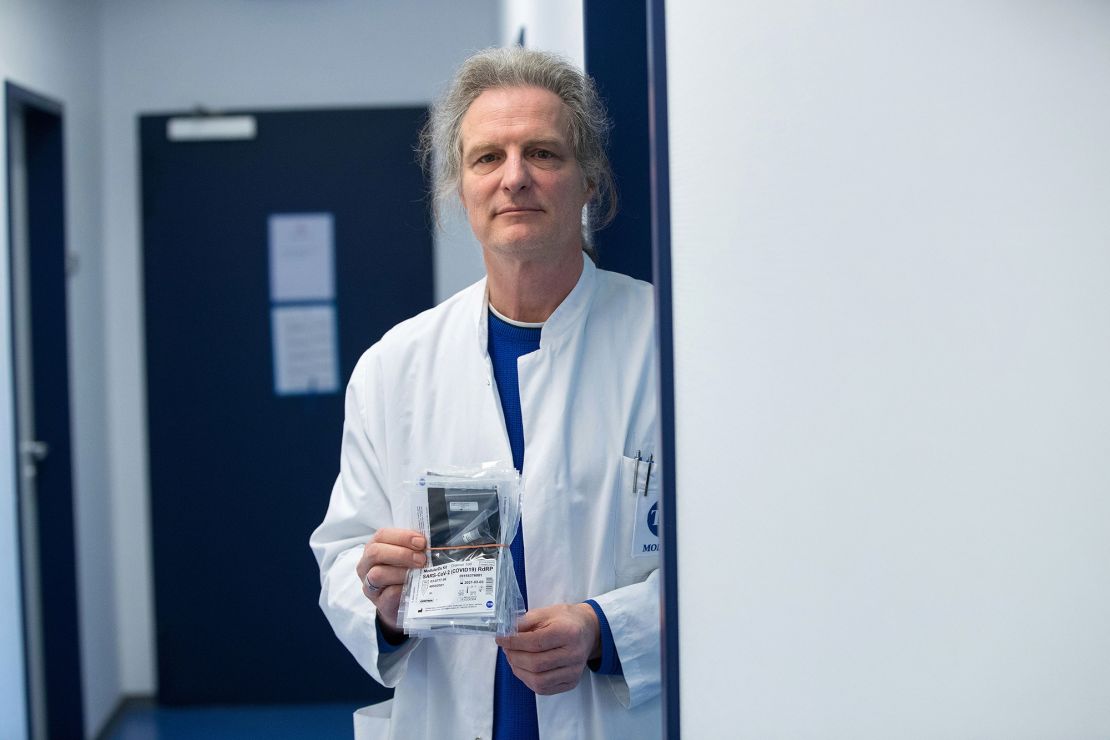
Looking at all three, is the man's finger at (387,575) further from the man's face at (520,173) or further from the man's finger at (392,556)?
the man's face at (520,173)

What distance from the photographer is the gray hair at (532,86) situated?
1.11m

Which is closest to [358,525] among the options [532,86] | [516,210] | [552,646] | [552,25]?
[552,646]

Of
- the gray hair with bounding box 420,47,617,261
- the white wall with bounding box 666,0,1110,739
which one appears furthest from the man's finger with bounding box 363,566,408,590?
the gray hair with bounding box 420,47,617,261

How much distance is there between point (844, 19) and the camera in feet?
2.50

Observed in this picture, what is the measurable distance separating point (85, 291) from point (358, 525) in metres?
2.21

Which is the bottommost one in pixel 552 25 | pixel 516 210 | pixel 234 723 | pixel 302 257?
pixel 234 723

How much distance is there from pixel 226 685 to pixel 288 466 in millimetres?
773

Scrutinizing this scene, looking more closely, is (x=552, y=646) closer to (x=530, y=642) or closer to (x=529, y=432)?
(x=530, y=642)

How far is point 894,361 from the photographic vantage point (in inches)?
30.5

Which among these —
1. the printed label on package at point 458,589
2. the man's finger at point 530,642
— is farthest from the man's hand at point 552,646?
the printed label on package at point 458,589

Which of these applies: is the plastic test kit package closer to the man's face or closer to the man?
the man

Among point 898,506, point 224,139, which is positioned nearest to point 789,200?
point 898,506

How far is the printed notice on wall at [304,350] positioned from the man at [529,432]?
2.03 meters

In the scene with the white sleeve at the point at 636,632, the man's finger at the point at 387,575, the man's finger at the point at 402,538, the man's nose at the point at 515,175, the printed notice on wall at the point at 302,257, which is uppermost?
the printed notice on wall at the point at 302,257
